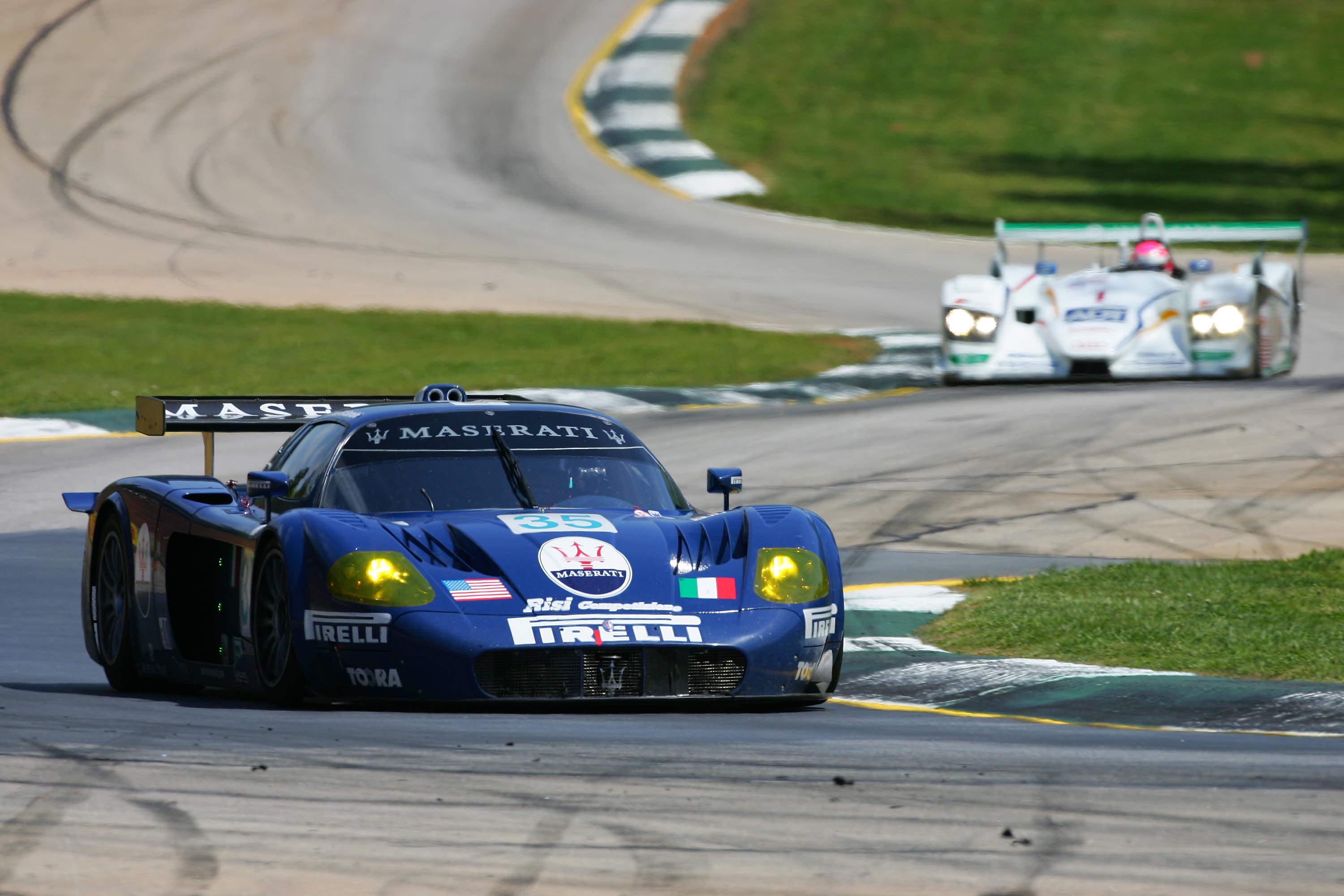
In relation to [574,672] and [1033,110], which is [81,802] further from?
[1033,110]

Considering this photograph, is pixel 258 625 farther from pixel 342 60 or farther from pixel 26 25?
pixel 26 25

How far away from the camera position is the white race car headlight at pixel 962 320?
1770cm

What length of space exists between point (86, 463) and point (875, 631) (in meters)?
7.11

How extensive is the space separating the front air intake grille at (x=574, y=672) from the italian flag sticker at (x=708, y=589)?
253 mm

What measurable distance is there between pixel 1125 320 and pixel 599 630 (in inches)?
463

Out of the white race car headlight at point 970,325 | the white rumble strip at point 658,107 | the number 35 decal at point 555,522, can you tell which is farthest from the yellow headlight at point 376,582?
the white rumble strip at point 658,107

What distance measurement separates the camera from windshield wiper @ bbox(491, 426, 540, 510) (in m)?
7.49

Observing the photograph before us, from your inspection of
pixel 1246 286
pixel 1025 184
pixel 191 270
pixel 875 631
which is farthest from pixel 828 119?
pixel 875 631

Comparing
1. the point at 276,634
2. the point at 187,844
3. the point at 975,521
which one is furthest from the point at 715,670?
the point at 975,521

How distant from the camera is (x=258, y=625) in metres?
7.08

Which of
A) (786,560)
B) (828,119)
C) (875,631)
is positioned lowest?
(875,631)

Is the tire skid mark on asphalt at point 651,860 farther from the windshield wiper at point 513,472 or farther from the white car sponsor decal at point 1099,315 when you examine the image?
the white car sponsor decal at point 1099,315

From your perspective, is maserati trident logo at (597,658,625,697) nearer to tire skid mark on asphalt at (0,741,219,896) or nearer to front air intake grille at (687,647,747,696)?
front air intake grille at (687,647,747,696)

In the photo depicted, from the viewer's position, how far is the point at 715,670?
6711 mm
